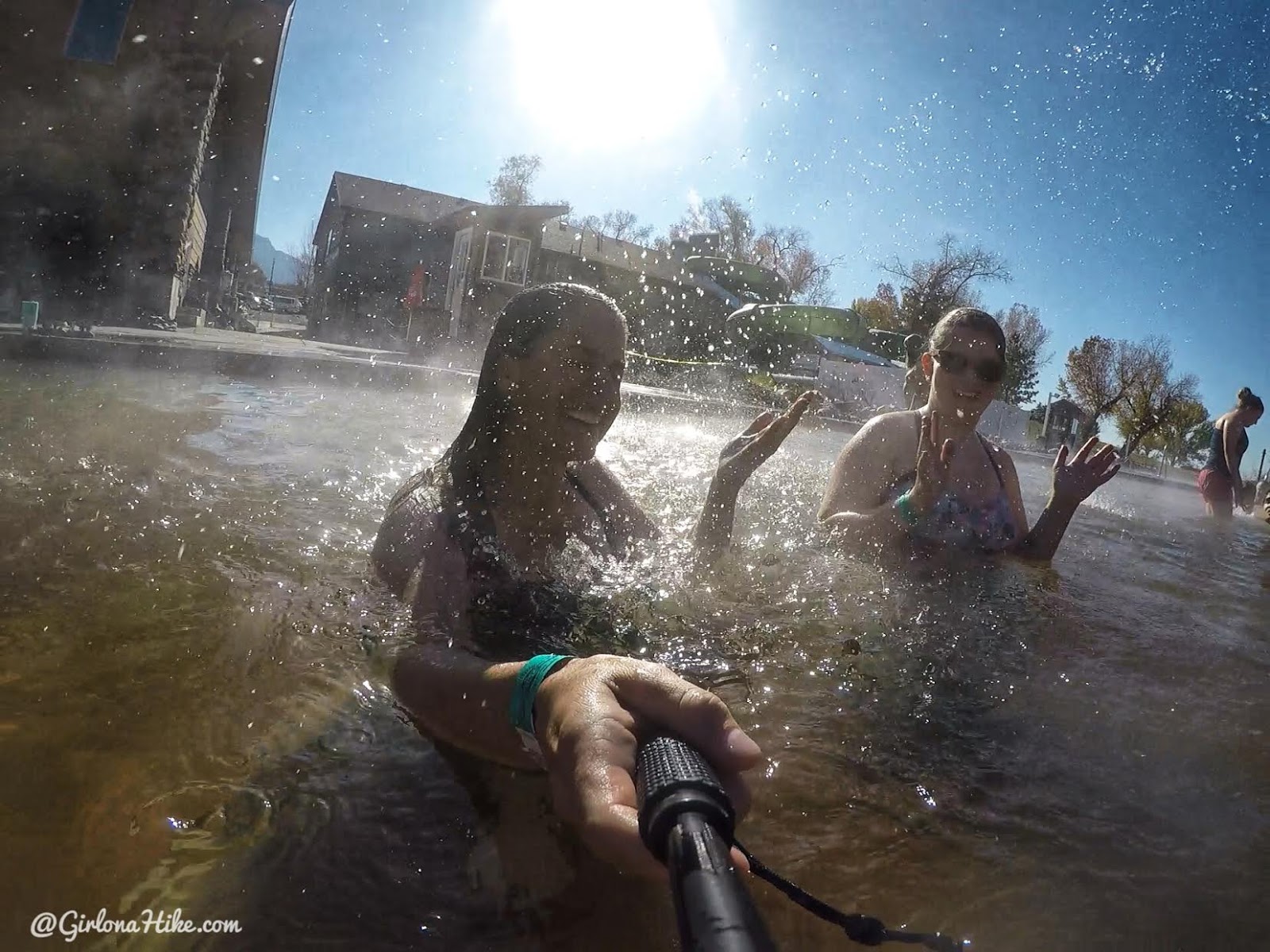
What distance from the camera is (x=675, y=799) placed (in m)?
0.75

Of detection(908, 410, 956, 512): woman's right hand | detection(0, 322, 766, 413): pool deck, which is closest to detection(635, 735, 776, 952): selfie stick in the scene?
detection(908, 410, 956, 512): woman's right hand

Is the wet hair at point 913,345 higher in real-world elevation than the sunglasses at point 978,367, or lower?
higher

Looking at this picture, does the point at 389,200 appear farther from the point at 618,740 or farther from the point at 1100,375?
the point at 618,740

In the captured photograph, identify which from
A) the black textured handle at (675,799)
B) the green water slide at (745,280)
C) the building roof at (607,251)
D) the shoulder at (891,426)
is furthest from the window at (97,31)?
the green water slide at (745,280)

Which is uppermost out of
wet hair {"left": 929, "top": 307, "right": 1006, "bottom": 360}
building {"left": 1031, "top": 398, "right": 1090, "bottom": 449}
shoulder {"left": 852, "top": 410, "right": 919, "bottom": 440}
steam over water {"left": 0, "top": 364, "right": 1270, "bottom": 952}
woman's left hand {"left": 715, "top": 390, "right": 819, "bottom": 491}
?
building {"left": 1031, "top": 398, "right": 1090, "bottom": 449}

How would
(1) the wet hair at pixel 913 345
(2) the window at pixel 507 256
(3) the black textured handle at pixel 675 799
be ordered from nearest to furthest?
1. (3) the black textured handle at pixel 675 799
2. (1) the wet hair at pixel 913 345
3. (2) the window at pixel 507 256

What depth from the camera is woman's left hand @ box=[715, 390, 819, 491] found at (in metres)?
2.71

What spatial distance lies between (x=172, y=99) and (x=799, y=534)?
14.5 metres

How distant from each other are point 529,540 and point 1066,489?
229cm

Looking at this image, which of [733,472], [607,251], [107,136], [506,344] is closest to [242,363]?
[107,136]

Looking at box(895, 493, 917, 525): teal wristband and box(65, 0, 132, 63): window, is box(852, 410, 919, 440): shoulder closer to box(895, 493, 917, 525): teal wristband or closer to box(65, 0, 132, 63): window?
box(895, 493, 917, 525): teal wristband

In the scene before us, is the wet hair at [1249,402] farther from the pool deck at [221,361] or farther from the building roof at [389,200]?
the building roof at [389,200]

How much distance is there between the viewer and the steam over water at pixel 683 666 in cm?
109

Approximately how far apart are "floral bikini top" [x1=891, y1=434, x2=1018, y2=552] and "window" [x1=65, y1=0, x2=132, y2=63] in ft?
46.9
